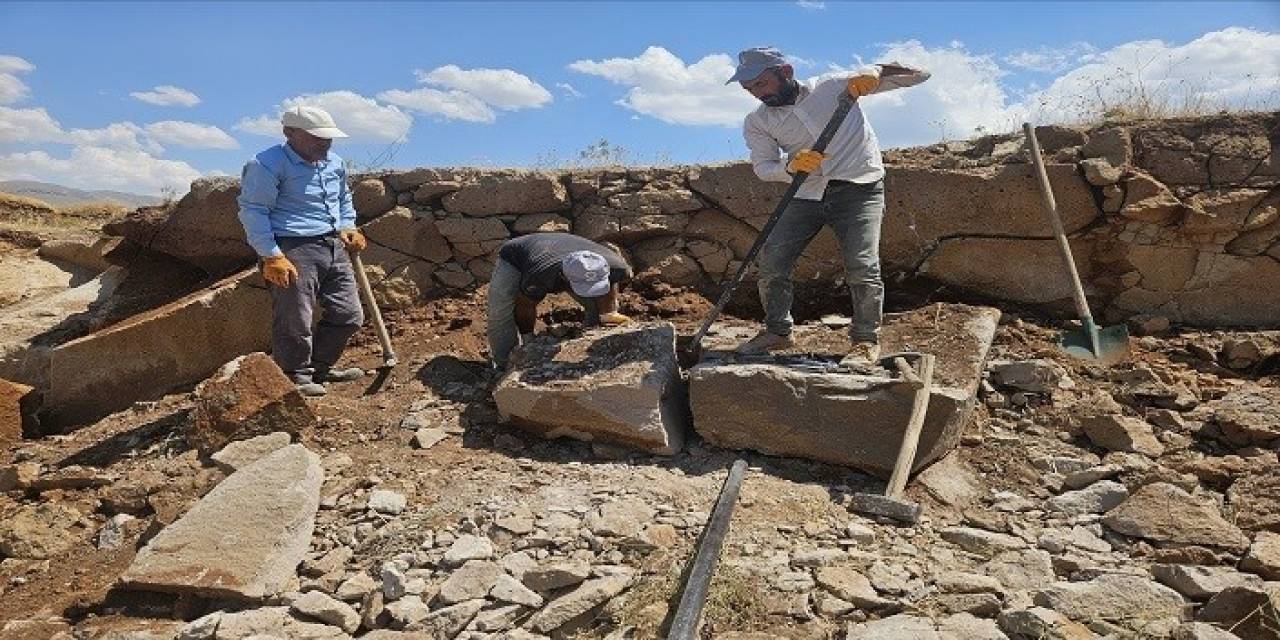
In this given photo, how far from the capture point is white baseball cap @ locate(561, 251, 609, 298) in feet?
13.3

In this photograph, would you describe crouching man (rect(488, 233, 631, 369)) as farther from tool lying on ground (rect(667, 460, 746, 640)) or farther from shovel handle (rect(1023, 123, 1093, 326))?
shovel handle (rect(1023, 123, 1093, 326))

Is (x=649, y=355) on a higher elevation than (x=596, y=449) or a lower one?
higher

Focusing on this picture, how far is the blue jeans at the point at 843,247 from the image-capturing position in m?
3.68

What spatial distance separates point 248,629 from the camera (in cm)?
252

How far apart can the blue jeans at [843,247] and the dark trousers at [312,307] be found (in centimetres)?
230

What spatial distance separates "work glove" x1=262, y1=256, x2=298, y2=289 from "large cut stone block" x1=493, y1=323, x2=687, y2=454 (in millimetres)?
1222

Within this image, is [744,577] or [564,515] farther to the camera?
[564,515]

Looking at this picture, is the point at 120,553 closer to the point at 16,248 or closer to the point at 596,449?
the point at 596,449

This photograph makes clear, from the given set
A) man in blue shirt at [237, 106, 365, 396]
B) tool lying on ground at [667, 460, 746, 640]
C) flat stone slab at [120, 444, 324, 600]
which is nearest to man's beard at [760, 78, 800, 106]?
tool lying on ground at [667, 460, 746, 640]

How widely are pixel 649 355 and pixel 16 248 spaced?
18.3 ft

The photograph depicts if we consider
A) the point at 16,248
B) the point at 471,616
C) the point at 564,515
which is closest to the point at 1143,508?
the point at 564,515

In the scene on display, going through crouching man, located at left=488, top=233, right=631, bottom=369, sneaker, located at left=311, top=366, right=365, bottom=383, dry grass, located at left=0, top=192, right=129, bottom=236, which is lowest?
sneaker, located at left=311, top=366, right=365, bottom=383

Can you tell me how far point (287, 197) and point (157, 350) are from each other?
4.90ft

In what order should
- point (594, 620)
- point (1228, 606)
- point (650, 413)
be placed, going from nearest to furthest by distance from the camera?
point (1228, 606) → point (594, 620) → point (650, 413)
